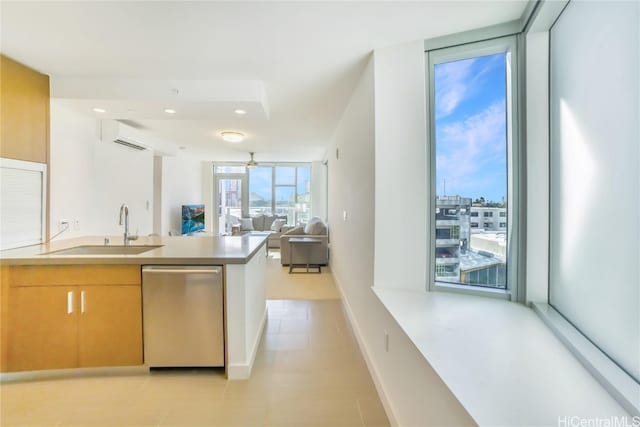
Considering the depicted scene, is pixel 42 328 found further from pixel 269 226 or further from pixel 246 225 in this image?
pixel 269 226

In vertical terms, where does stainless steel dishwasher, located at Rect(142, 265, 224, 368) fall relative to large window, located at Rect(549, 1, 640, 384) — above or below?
below

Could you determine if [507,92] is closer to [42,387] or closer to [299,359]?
[299,359]

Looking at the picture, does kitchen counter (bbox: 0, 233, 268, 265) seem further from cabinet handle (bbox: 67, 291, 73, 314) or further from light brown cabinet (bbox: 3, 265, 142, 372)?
cabinet handle (bbox: 67, 291, 73, 314)

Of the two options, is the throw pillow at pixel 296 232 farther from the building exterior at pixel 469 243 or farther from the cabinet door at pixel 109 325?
the building exterior at pixel 469 243

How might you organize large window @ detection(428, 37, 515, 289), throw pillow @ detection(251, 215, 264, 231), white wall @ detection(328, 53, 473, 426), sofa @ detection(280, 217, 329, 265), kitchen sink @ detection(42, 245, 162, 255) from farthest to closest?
throw pillow @ detection(251, 215, 264, 231)
sofa @ detection(280, 217, 329, 265)
kitchen sink @ detection(42, 245, 162, 255)
large window @ detection(428, 37, 515, 289)
white wall @ detection(328, 53, 473, 426)

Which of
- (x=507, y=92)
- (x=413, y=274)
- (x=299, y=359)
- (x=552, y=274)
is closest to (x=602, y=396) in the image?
(x=552, y=274)

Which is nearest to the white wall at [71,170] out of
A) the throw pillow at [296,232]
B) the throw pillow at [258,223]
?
the throw pillow at [296,232]

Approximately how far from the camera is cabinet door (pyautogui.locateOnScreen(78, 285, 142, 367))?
1990 millimetres

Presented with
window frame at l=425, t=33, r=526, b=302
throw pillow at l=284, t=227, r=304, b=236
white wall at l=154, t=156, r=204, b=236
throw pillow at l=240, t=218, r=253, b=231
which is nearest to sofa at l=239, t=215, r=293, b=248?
throw pillow at l=240, t=218, r=253, b=231

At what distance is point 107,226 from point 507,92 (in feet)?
14.6

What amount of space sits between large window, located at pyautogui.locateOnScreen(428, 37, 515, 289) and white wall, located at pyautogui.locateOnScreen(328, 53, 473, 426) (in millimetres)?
269

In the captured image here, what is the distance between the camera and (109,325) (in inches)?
78.8

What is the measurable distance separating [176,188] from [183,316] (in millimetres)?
5759

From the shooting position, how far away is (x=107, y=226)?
11.6 feet
